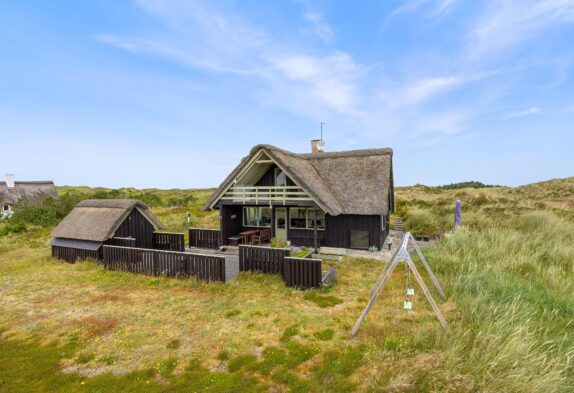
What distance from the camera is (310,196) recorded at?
1367cm

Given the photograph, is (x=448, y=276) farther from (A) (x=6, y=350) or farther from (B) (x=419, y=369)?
(A) (x=6, y=350)

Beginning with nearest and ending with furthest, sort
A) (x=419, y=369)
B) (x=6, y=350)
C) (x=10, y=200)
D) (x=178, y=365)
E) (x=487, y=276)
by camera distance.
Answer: (x=419, y=369)
(x=178, y=365)
(x=6, y=350)
(x=487, y=276)
(x=10, y=200)

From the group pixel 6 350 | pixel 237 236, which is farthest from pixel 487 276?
pixel 6 350

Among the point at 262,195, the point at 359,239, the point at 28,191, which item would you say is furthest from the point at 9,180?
the point at 359,239

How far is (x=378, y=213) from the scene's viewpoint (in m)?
14.4

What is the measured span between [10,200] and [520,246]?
52372 millimetres

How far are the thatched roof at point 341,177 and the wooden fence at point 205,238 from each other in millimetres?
1931

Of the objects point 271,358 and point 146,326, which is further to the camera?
point 146,326

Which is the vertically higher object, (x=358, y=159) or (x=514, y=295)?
(x=358, y=159)

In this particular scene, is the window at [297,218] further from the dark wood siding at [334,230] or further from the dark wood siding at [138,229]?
the dark wood siding at [138,229]

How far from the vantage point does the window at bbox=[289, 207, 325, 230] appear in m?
16.2

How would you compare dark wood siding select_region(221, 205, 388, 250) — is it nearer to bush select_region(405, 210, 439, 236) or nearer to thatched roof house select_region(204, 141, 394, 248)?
thatched roof house select_region(204, 141, 394, 248)

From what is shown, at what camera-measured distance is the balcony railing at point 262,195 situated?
48.2 feet

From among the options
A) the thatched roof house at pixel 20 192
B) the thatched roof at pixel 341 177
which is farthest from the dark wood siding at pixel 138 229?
the thatched roof house at pixel 20 192
